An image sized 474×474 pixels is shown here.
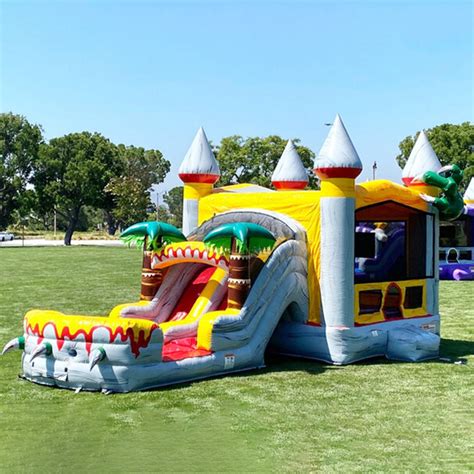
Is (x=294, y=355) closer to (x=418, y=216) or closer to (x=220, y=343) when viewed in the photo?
(x=220, y=343)

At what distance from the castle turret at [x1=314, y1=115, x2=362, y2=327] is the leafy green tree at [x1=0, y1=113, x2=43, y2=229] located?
1358 inches

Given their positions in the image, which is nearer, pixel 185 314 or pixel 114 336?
pixel 114 336

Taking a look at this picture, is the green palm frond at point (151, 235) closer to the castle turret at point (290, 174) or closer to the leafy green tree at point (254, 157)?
the castle turret at point (290, 174)

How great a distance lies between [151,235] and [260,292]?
1527 millimetres

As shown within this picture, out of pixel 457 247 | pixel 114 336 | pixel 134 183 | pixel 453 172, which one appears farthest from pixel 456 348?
pixel 134 183

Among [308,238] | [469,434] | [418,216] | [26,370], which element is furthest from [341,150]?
[26,370]

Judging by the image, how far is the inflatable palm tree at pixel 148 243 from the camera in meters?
7.97

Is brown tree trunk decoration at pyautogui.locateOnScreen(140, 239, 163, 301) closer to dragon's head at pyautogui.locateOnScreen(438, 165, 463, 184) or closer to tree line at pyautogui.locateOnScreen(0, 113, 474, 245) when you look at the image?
dragon's head at pyautogui.locateOnScreen(438, 165, 463, 184)

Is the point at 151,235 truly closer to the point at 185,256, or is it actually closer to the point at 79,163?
the point at 185,256

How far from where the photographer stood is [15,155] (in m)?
40.2

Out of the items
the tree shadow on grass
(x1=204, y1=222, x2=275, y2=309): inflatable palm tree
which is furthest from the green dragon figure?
(x1=204, y1=222, x2=275, y2=309): inflatable palm tree

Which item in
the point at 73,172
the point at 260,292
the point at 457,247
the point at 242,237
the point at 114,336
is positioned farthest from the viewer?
the point at 73,172

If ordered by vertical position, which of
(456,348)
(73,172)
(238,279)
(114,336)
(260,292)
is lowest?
(456,348)

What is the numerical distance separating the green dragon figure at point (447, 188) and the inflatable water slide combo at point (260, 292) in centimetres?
2
